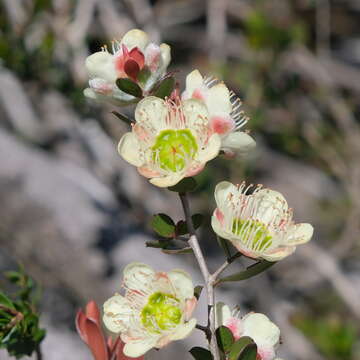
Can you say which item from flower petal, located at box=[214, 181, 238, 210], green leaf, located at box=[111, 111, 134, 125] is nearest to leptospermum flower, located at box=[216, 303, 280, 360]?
flower petal, located at box=[214, 181, 238, 210]

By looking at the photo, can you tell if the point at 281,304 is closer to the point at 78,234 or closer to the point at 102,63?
the point at 78,234

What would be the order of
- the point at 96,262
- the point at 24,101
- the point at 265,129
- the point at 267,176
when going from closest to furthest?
the point at 96,262
the point at 24,101
the point at 265,129
the point at 267,176

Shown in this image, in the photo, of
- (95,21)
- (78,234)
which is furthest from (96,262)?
(95,21)

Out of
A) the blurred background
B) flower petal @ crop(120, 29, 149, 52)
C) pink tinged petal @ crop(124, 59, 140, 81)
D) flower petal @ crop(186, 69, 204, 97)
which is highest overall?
flower petal @ crop(120, 29, 149, 52)

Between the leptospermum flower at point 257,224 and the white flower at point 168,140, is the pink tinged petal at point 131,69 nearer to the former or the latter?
the white flower at point 168,140

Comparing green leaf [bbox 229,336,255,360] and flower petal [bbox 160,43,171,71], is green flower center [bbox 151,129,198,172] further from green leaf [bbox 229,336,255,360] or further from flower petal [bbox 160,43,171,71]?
green leaf [bbox 229,336,255,360]
